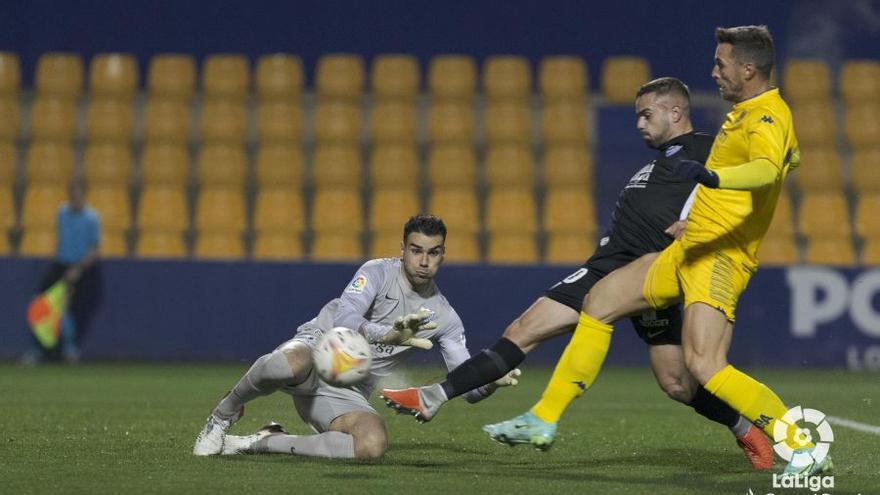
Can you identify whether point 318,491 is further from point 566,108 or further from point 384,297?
point 566,108

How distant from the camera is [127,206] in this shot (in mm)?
14016

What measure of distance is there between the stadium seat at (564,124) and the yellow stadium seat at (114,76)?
178 inches

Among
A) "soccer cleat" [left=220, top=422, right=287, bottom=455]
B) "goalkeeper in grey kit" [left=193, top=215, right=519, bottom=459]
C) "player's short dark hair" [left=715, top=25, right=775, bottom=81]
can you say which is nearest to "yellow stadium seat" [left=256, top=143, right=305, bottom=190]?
"goalkeeper in grey kit" [left=193, top=215, right=519, bottom=459]

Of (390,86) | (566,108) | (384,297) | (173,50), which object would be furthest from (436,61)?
(384,297)

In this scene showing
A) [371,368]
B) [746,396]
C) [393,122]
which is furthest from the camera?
[393,122]

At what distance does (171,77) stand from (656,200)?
980 cm

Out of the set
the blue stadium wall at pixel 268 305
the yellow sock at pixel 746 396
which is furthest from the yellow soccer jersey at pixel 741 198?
the blue stadium wall at pixel 268 305

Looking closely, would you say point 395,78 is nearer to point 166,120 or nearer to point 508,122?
point 508,122

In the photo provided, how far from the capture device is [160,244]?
44.7ft

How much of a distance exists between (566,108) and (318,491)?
10.4 metres

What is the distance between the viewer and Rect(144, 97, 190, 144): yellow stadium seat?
14.6 metres

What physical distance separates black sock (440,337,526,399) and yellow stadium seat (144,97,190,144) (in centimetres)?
934

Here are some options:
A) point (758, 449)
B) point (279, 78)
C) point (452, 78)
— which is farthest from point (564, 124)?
point (758, 449)

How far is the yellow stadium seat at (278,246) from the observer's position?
13.6 meters
